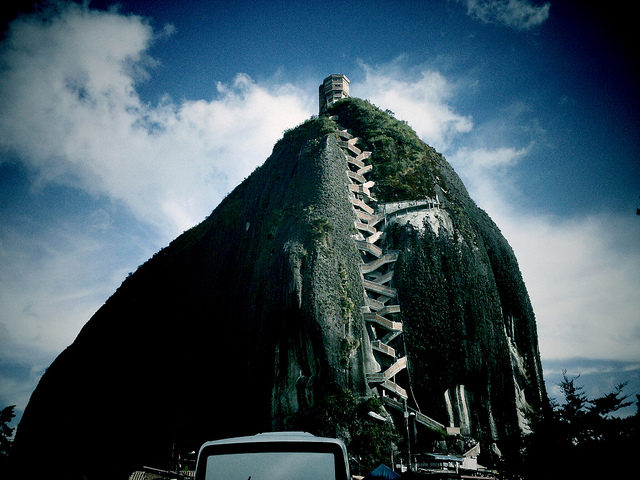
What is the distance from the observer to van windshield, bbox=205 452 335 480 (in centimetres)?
397

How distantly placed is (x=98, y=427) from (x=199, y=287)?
635 inches

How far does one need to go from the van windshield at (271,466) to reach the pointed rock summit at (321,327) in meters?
11.2

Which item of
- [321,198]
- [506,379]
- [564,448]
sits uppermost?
[321,198]

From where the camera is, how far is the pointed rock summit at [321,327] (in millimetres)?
22156

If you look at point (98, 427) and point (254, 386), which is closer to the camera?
point (254, 386)

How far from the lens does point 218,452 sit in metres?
4.10

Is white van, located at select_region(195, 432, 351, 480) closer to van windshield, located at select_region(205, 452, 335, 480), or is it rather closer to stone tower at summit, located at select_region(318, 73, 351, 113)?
van windshield, located at select_region(205, 452, 335, 480)

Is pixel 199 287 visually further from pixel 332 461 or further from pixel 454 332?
pixel 332 461

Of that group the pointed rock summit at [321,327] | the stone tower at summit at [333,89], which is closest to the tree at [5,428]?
the pointed rock summit at [321,327]

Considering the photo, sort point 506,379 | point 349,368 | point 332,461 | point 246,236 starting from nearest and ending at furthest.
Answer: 1. point 332,461
2. point 349,368
3. point 506,379
4. point 246,236

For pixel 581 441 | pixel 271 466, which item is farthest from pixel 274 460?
pixel 581 441

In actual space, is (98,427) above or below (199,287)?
below

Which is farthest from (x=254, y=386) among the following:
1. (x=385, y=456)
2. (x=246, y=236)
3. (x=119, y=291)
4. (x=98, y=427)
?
(x=119, y=291)

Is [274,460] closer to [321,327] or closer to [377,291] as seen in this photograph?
[321,327]
